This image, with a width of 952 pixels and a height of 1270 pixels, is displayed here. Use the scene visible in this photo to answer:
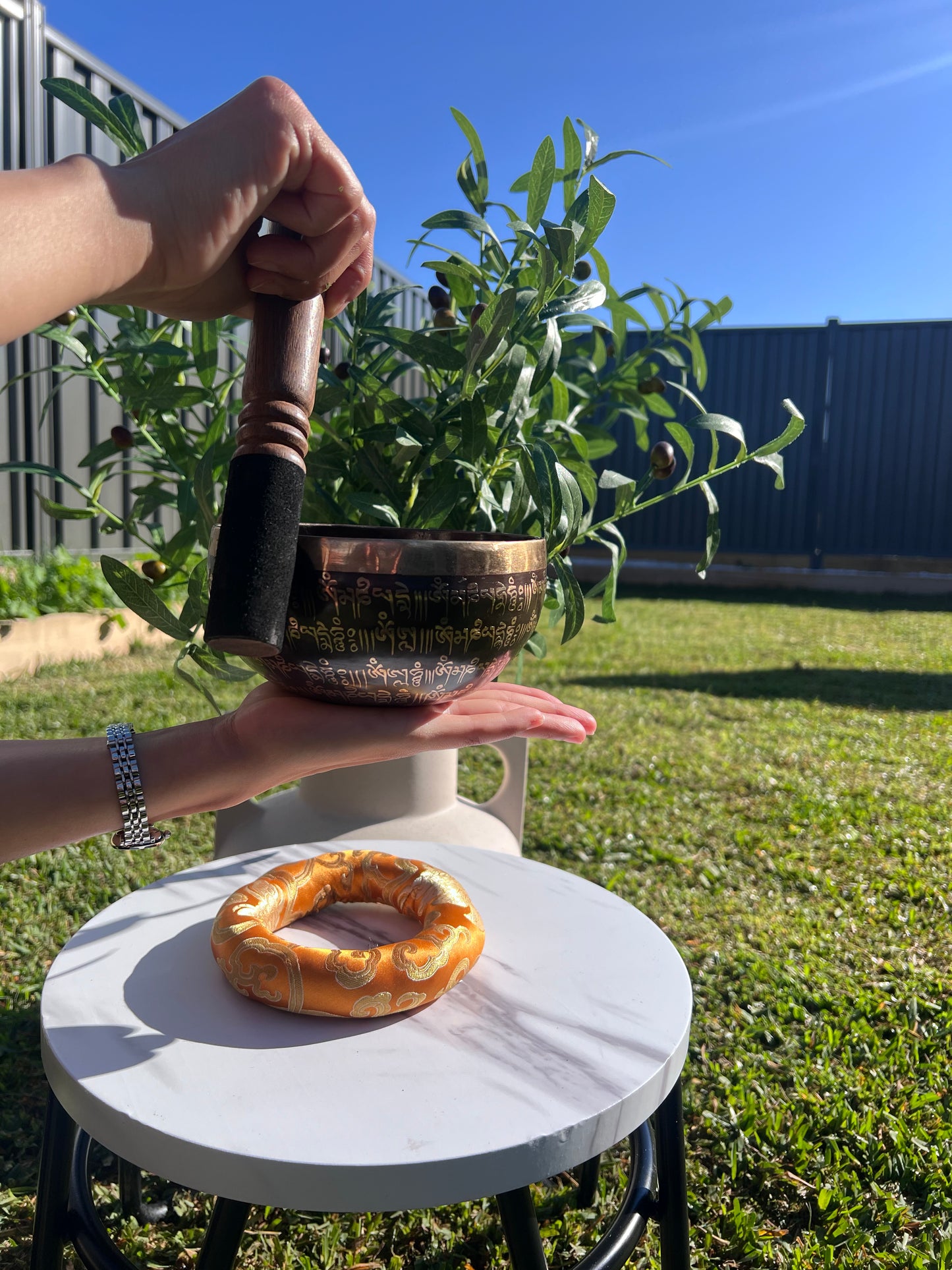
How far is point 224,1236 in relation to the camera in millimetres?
775

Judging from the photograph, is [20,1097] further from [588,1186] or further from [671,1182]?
[671,1182]

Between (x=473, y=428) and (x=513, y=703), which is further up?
(x=473, y=428)

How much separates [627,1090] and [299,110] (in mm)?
883

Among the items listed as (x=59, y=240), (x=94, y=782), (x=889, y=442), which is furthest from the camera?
(x=889, y=442)

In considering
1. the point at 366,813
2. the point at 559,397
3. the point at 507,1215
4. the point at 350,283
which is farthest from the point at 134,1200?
the point at 559,397

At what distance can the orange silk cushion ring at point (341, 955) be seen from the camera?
825 mm

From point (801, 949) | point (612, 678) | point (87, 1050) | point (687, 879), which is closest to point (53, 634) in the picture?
point (612, 678)

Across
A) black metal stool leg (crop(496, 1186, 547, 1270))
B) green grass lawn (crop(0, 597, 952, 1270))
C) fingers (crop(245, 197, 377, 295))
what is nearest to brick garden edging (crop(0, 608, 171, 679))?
green grass lawn (crop(0, 597, 952, 1270))

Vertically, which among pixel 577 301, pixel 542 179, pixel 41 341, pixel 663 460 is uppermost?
pixel 41 341

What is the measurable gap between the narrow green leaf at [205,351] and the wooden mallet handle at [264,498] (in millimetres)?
796

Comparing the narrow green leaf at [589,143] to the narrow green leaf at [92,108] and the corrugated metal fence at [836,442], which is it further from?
the corrugated metal fence at [836,442]

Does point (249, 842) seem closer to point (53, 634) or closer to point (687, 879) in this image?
point (687, 879)

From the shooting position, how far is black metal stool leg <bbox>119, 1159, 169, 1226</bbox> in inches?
51.0

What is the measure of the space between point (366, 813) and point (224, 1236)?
2.58 ft
